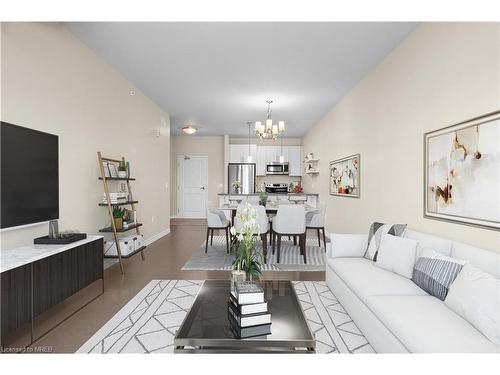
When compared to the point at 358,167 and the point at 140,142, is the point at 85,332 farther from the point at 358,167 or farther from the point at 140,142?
the point at 358,167

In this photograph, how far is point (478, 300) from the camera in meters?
1.58

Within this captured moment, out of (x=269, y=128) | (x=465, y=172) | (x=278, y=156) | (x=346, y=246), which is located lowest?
(x=346, y=246)

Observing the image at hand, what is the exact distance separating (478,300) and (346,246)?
1.59m

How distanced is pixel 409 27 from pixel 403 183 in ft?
5.55

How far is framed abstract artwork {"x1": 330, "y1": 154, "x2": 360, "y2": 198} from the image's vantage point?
15.6 ft

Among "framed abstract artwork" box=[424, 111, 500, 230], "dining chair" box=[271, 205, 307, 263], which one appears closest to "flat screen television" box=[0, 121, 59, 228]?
"dining chair" box=[271, 205, 307, 263]

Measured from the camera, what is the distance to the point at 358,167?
4.65 metres

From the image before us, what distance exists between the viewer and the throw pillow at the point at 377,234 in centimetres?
283

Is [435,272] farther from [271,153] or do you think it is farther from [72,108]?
[271,153]

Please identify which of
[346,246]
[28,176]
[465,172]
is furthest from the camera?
[346,246]

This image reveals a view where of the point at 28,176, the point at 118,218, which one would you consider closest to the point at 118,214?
Result: the point at 118,218

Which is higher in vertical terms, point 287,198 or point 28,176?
point 28,176

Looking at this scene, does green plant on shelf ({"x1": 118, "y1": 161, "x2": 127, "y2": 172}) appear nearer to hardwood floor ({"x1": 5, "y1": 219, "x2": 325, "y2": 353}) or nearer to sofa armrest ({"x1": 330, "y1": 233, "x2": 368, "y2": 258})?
hardwood floor ({"x1": 5, "y1": 219, "x2": 325, "y2": 353})
